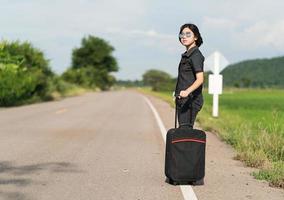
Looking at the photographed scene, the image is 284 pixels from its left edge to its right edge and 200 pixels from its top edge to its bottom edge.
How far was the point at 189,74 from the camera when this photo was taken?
27.3 feet

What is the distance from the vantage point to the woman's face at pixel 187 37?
8305 mm

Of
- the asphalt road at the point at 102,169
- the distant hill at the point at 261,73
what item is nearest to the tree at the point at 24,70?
the asphalt road at the point at 102,169

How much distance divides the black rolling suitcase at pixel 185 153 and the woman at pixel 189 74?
15.2 inches

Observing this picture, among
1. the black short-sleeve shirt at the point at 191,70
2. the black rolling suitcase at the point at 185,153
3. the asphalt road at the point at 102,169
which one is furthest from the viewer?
the black short-sleeve shirt at the point at 191,70

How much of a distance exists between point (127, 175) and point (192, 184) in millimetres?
1154

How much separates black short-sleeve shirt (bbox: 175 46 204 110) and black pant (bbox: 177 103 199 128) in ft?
0.24

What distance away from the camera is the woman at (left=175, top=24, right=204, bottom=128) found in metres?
8.20

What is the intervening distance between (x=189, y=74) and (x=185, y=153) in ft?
3.80

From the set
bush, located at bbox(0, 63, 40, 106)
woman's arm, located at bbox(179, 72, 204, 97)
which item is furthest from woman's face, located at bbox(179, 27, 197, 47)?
bush, located at bbox(0, 63, 40, 106)

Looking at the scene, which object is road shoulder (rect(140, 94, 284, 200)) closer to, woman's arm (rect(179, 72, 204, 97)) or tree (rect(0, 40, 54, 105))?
woman's arm (rect(179, 72, 204, 97))

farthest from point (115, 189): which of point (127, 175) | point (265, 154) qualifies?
point (265, 154)

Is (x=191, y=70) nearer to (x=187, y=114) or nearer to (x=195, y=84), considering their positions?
(x=195, y=84)

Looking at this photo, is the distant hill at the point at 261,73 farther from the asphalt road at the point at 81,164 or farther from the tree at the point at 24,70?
the asphalt road at the point at 81,164

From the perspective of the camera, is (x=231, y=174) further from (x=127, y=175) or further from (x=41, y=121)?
(x=41, y=121)
